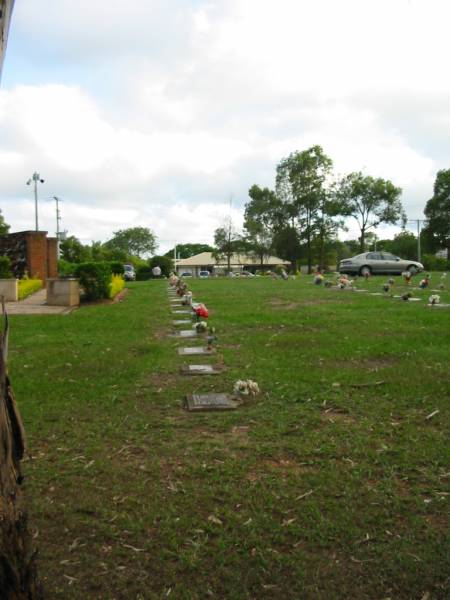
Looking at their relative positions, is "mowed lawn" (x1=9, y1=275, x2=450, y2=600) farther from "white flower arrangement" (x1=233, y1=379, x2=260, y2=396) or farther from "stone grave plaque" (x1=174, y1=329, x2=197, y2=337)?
"stone grave plaque" (x1=174, y1=329, x2=197, y2=337)

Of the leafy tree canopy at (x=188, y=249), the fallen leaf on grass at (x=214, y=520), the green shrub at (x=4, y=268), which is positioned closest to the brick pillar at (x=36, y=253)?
the green shrub at (x=4, y=268)

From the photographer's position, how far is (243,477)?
2.94 m

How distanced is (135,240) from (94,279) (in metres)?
77.7

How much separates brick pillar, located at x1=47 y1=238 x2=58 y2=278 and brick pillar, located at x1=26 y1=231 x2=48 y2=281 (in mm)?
1092

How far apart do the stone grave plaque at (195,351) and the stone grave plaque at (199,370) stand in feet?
2.44

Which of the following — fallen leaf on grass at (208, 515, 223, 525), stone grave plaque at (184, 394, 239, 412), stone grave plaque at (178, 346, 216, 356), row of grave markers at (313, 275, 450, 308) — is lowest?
fallen leaf on grass at (208, 515, 223, 525)

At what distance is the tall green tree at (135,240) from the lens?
8994 cm

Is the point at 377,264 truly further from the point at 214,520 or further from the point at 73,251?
the point at 214,520

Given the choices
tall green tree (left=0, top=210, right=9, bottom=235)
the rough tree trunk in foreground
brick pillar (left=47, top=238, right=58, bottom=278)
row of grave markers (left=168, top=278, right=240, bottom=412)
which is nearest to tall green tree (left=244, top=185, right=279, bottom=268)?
tall green tree (left=0, top=210, right=9, bottom=235)

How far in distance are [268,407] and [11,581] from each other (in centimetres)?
281

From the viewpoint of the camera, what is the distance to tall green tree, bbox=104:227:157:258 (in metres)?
89.9

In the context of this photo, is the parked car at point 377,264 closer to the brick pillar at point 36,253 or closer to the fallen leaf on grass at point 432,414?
the brick pillar at point 36,253

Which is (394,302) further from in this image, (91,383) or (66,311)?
(91,383)

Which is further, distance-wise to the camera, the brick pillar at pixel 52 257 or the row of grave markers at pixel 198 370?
the brick pillar at pixel 52 257
